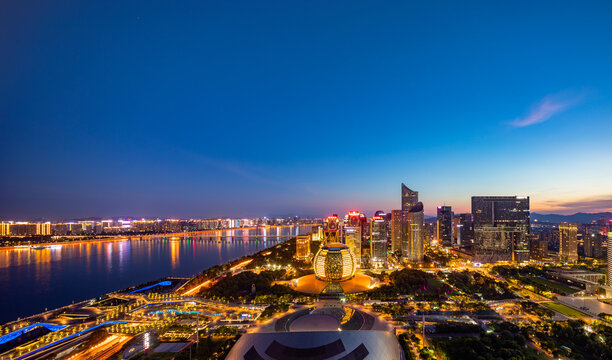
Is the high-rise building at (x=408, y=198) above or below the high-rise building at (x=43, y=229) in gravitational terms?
above

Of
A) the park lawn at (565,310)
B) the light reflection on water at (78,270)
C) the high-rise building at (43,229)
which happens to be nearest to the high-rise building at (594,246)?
the park lawn at (565,310)

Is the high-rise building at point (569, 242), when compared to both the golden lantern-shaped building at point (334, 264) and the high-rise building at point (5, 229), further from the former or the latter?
the high-rise building at point (5, 229)

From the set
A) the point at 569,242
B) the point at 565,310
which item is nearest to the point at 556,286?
the point at 565,310

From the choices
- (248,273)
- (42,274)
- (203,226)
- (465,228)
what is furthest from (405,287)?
(203,226)

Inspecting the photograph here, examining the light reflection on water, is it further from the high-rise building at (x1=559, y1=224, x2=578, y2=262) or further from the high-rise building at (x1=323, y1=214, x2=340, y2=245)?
the high-rise building at (x1=559, y1=224, x2=578, y2=262)

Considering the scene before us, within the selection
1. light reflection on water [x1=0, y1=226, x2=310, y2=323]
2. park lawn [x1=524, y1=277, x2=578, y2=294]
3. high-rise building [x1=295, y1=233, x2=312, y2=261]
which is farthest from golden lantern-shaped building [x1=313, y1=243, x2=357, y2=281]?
light reflection on water [x1=0, y1=226, x2=310, y2=323]

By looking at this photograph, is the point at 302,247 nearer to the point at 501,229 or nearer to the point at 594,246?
the point at 501,229
